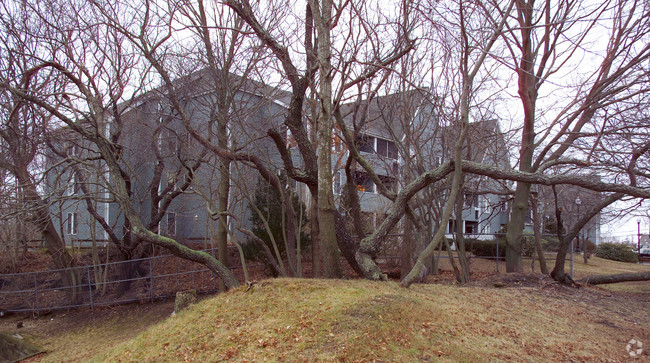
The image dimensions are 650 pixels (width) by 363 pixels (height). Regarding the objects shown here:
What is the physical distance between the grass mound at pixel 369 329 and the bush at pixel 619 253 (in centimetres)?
2088

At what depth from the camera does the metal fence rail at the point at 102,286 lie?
12594 millimetres

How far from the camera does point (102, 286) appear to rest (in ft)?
42.9

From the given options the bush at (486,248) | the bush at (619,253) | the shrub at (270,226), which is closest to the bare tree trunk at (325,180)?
the shrub at (270,226)

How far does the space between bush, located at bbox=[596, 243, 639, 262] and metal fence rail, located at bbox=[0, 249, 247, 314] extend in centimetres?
2149

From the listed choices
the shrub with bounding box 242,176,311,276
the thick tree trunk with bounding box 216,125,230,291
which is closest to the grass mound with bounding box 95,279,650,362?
the thick tree trunk with bounding box 216,125,230,291

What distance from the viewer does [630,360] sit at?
17.1ft

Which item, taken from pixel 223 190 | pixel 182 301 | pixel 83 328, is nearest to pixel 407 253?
pixel 223 190

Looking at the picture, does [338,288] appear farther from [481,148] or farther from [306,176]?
[481,148]

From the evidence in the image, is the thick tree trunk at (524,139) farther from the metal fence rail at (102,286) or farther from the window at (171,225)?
the window at (171,225)

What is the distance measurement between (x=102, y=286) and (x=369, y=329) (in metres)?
10.7

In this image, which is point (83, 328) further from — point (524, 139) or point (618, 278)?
point (618, 278)

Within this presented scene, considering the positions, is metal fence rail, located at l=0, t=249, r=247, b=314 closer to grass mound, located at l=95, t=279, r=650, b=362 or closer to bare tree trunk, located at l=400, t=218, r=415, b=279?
bare tree trunk, located at l=400, t=218, r=415, b=279

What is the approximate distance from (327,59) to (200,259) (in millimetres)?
4366

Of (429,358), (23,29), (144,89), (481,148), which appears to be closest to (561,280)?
(481,148)
